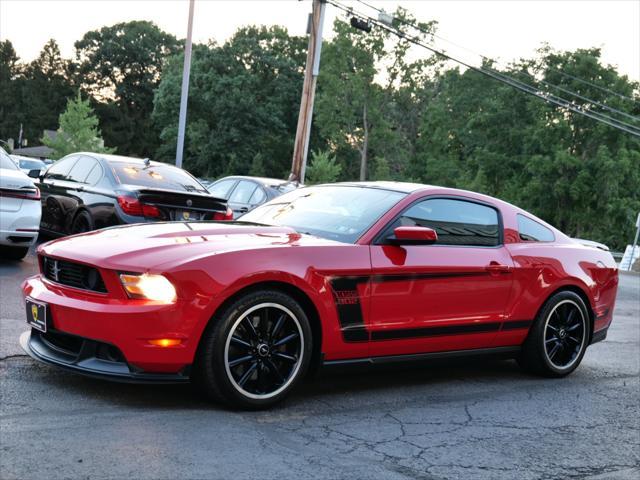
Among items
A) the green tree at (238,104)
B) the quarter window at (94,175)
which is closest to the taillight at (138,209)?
the quarter window at (94,175)

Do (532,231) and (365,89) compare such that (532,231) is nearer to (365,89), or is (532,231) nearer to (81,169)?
(81,169)

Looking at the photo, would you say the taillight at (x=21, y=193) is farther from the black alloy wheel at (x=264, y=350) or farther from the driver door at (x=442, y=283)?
the black alloy wheel at (x=264, y=350)

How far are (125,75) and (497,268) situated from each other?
88223 mm

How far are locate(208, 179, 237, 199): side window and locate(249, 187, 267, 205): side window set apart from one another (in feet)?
2.81

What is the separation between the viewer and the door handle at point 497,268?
236 inches

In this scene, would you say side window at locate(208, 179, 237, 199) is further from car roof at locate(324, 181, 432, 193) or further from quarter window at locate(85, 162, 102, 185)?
car roof at locate(324, 181, 432, 193)

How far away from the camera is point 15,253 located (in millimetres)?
10852

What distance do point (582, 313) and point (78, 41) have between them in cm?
9045

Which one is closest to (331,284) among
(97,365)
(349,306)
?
(349,306)

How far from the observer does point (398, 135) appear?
2692 inches

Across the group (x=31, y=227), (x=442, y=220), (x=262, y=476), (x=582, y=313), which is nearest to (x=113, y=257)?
(x=262, y=476)

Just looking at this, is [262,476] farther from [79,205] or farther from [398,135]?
[398,135]

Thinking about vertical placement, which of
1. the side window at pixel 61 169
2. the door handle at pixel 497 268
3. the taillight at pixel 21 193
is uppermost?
the side window at pixel 61 169

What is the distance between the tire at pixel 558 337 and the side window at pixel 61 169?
25.6ft
